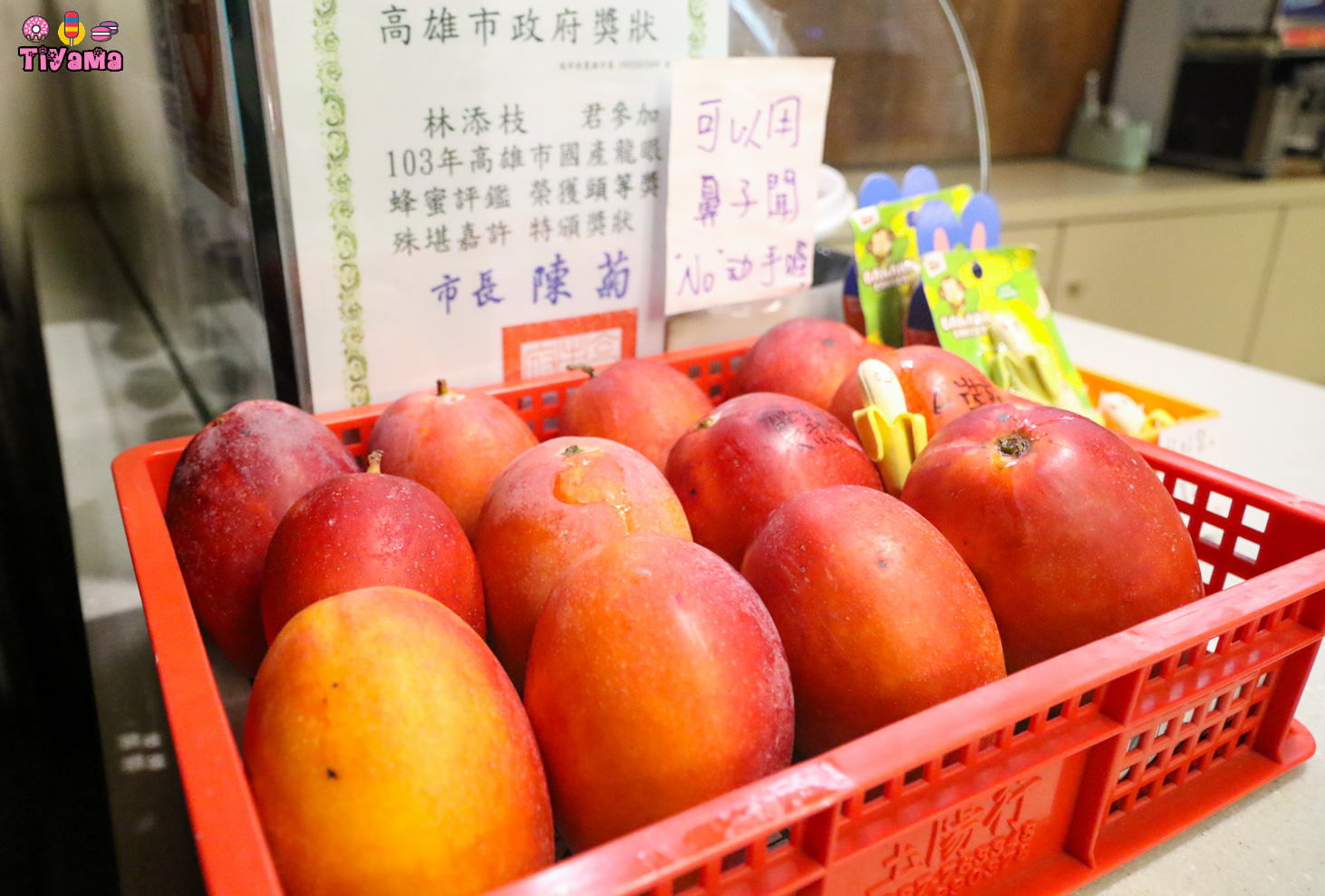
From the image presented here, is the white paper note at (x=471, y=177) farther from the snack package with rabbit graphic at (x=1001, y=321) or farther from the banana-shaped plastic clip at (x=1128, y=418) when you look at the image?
the banana-shaped plastic clip at (x=1128, y=418)

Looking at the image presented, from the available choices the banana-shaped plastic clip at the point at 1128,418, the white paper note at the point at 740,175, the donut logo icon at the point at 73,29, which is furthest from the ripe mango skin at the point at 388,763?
the donut logo icon at the point at 73,29

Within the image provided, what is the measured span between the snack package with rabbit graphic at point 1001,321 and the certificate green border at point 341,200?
52cm

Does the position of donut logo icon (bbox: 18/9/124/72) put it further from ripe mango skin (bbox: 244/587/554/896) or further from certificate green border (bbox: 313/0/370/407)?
ripe mango skin (bbox: 244/587/554/896)

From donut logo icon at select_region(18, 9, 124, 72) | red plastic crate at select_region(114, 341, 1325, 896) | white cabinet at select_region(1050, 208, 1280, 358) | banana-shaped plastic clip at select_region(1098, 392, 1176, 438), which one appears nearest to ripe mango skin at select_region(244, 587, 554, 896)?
red plastic crate at select_region(114, 341, 1325, 896)

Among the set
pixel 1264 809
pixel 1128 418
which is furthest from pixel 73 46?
pixel 1264 809

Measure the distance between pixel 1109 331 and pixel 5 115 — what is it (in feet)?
6.89

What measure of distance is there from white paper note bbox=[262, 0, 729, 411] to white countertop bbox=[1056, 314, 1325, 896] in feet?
2.02

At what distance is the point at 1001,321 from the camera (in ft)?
2.97

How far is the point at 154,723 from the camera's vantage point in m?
0.61

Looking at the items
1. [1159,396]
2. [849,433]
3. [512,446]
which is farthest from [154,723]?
[1159,396]

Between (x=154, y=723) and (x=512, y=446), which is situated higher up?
(x=512, y=446)

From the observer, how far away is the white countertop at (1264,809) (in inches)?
19.7

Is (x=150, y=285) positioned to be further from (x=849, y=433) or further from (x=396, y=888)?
(x=396, y=888)

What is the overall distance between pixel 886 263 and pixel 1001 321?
13cm
